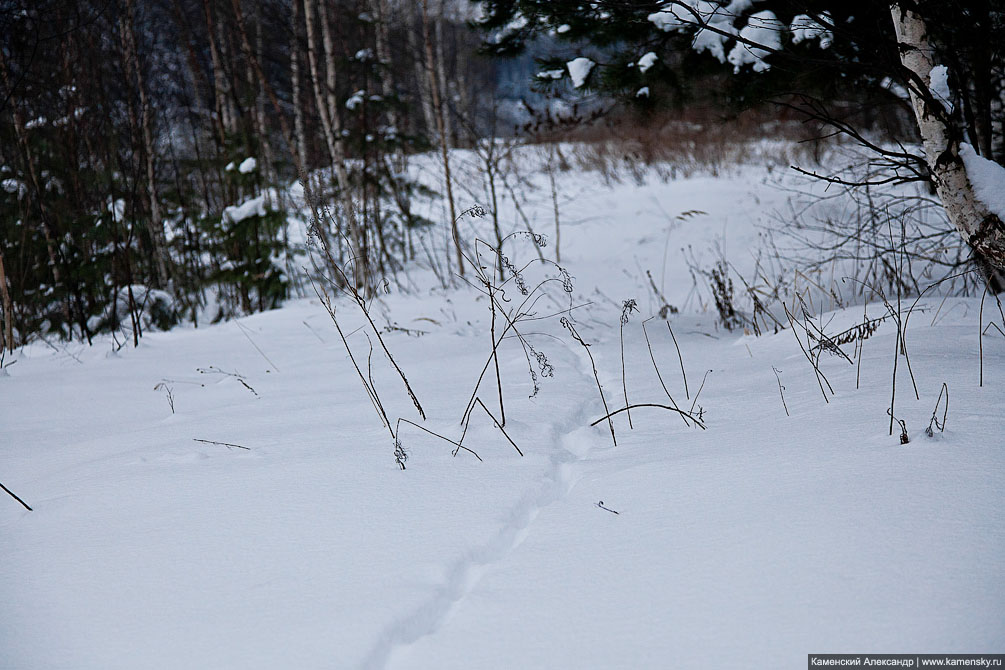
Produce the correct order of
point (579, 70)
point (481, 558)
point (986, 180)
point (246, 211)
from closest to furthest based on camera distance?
point (481, 558), point (986, 180), point (579, 70), point (246, 211)

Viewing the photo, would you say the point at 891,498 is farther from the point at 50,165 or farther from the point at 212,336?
the point at 50,165

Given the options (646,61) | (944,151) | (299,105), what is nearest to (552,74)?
(646,61)

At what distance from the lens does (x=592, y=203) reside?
28.5 feet

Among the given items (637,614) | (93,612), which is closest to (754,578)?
(637,614)

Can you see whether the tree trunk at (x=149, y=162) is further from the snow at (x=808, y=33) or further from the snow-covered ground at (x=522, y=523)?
the snow at (x=808, y=33)

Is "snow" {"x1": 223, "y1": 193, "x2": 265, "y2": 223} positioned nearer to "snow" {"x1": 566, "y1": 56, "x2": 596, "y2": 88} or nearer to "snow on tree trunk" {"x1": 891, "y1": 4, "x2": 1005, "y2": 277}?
"snow" {"x1": 566, "y1": 56, "x2": 596, "y2": 88}

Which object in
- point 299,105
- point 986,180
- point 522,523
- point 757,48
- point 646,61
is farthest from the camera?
point 299,105

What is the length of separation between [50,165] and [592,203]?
6.04 meters

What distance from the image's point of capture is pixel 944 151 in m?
2.28

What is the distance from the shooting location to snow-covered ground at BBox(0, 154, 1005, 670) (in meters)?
0.94

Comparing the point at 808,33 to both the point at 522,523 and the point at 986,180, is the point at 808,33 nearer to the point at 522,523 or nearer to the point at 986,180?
the point at 986,180

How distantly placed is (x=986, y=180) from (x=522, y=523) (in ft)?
6.94

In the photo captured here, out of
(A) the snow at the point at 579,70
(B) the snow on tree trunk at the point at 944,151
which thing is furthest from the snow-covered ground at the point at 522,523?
(A) the snow at the point at 579,70

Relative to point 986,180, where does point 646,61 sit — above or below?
above
